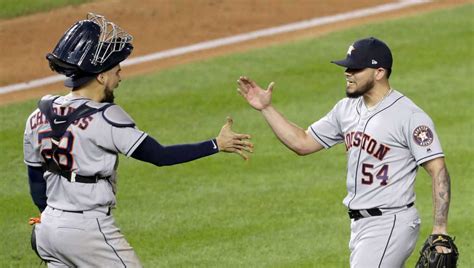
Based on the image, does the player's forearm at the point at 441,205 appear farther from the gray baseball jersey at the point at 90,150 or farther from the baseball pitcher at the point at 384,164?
the gray baseball jersey at the point at 90,150

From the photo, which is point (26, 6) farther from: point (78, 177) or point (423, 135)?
point (423, 135)

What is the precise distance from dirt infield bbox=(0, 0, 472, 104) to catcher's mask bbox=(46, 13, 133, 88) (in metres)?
7.50

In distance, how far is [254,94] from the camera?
25.8ft

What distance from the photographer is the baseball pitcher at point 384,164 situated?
7176 millimetres

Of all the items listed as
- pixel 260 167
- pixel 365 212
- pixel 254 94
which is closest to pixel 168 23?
pixel 260 167

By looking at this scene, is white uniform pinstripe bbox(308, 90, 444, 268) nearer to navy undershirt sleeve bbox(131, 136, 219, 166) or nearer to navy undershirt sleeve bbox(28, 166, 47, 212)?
navy undershirt sleeve bbox(131, 136, 219, 166)

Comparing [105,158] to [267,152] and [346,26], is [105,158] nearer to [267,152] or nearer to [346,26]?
[267,152]

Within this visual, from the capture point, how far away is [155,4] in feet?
55.0

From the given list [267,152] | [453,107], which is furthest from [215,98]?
[453,107]

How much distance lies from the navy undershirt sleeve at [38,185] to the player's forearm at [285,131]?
1529 mm

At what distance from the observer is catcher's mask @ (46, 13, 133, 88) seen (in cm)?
679

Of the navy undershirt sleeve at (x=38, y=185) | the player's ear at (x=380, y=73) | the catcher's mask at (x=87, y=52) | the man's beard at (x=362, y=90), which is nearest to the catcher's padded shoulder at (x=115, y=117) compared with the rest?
the catcher's mask at (x=87, y=52)

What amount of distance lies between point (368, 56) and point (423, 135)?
615 mm

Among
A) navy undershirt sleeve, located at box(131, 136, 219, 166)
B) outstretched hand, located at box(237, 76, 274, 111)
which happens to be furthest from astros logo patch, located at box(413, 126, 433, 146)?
navy undershirt sleeve, located at box(131, 136, 219, 166)
